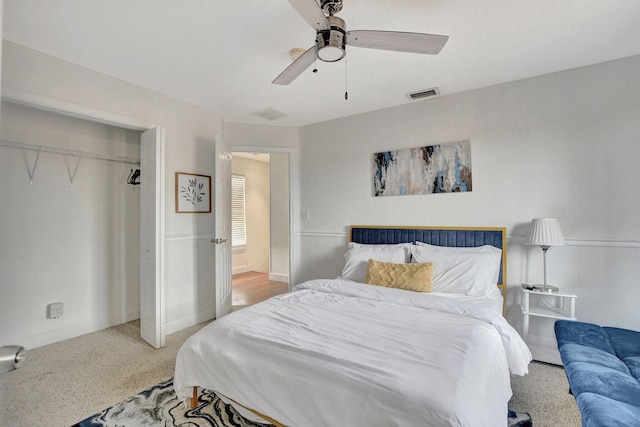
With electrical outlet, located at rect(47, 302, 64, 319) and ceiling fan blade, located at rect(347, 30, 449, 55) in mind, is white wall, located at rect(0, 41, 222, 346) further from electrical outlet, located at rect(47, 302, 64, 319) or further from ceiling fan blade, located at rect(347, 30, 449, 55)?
ceiling fan blade, located at rect(347, 30, 449, 55)

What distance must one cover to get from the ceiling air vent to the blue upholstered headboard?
1.43 metres

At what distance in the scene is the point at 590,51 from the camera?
2525 millimetres

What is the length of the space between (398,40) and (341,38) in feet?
1.13

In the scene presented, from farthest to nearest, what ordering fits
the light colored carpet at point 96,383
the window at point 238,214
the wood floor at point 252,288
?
the window at point 238,214 < the wood floor at point 252,288 < the light colored carpet at point 96,383

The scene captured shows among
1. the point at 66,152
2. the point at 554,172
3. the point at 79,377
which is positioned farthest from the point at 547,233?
the point at 66,152

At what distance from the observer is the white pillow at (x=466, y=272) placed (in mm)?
2697

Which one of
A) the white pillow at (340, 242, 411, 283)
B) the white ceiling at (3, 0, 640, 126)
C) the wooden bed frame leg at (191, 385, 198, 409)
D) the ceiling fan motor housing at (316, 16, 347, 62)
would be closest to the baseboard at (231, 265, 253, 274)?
the white pillow at (340, 242, 411, 283)

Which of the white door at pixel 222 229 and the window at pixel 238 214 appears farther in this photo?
the window at pixel 238 214

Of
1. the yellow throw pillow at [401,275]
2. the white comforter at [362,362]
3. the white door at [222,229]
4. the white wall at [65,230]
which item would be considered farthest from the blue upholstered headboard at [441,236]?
the white wall at [65,230]

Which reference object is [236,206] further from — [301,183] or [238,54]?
[238,54]

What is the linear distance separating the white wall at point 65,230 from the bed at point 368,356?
2065 mm

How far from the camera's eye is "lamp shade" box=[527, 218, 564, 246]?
2.59 meters

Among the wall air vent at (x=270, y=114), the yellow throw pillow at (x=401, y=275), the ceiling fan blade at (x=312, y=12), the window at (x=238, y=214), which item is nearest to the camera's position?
the ceiling fan blade at (x=312, y=12)

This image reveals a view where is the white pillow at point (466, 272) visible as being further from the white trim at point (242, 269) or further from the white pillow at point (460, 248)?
the white trim at point (242, 269)
